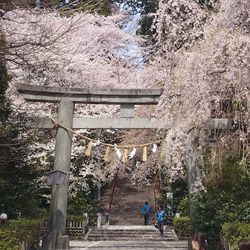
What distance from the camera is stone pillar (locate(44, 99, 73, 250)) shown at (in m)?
13.3

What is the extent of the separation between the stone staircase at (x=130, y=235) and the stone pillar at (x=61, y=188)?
4876mm

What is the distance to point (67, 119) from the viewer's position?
13922mm

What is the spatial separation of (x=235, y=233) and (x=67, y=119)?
713 cm

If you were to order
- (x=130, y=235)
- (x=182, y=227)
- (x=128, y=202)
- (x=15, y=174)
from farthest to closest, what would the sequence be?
(x=128, y=202) → (x=182, y=227) → (x=130, y=235) → (x=15, y=174)

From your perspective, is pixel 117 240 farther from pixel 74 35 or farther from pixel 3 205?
pixel 74 35

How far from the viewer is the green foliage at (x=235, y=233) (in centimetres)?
813

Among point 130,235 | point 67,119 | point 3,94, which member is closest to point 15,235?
point 3,94

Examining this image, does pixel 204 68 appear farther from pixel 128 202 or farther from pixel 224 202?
pixel 128 202

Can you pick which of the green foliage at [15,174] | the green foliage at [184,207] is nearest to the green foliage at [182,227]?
the green foliage at [184,207]

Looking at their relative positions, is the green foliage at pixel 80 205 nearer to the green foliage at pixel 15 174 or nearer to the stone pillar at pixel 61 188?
the green foliage at pixel 15 174

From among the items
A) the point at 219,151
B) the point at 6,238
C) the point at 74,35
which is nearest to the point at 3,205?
the point at 6,238

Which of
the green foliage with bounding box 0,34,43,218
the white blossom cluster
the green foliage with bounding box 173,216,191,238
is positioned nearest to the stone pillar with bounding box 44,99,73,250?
the green foliage with bounding box 0,34,43,218

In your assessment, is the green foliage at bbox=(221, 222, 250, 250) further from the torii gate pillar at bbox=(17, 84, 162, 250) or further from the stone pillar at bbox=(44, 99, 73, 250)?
the stone pillar at bbox=(44, 99, 73, 250)

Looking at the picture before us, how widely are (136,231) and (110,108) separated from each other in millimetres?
5647
